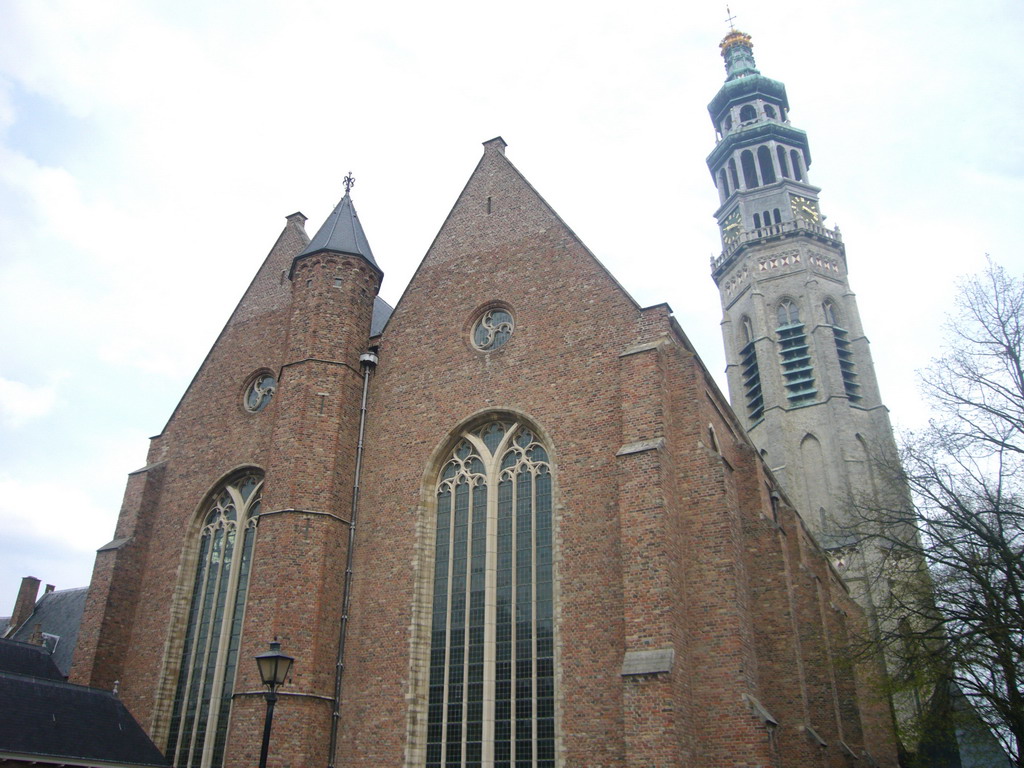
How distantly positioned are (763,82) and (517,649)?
45766 millimetres

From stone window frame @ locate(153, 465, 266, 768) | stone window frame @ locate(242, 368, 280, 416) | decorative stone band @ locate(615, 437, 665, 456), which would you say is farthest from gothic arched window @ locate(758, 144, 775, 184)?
stone window frame @ locate(153, 465, 266, 768)

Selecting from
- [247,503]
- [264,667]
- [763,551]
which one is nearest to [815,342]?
[763,551]

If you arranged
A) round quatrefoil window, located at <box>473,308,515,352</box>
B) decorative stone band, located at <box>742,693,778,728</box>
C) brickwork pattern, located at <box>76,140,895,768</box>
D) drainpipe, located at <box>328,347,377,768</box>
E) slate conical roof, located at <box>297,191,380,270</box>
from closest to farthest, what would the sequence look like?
decorative stone band, located at <box>742,693,778,728</box> < brickwork pattern, located at <box>76,140,895,768</box> < drainpipe, located at <box>328,347,377,768</box> < round quatrefoil window, located at <box>473,308,515,352</box> < slate conical roof, located at <box>297,191,380,270</box>

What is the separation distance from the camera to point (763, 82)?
51.4 meters

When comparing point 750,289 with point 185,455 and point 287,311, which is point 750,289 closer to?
point 287,311

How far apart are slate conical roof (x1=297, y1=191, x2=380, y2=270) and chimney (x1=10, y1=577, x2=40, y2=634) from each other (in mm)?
23713

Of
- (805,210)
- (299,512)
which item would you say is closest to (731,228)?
(805,210)

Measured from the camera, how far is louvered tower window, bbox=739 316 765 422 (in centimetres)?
4404

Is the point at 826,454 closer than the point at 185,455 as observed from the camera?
No

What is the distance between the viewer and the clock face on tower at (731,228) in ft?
160

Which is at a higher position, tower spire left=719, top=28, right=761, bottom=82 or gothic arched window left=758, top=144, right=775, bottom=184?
tower spire left=719, top=28, right=761, bottom=82

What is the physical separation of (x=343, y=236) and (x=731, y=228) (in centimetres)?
3362

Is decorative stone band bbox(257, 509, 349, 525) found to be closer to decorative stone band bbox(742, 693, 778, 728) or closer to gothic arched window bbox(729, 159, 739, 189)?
decorative stone band bbox(742, 693, 778, 728)

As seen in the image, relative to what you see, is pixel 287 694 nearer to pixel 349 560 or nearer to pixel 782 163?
pixel 349 560
